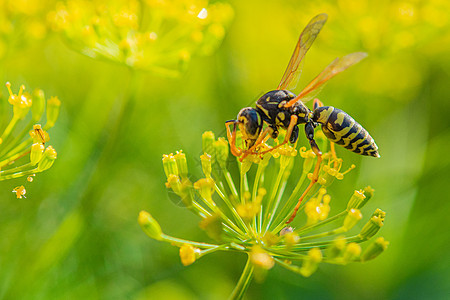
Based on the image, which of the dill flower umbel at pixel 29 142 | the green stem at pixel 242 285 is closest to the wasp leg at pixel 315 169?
the green stem at pixel 242 285

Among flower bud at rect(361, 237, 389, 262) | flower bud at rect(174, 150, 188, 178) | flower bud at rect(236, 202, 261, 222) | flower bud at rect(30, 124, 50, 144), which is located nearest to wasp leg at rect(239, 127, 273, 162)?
flower bud at rect(174, 150, 188, 178)

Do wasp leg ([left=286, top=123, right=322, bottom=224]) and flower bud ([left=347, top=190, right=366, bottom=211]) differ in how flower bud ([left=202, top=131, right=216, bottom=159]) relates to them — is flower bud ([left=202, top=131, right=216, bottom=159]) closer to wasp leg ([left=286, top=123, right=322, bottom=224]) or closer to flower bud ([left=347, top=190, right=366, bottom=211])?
wasp leg ([left=286, top=123, right=322, bottom=224])

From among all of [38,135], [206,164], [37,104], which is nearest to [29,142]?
[38,135]

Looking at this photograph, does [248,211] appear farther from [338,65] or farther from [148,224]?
[338,65]

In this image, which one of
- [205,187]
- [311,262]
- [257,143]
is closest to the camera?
[311,262]

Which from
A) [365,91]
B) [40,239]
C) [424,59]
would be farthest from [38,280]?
[424,59]

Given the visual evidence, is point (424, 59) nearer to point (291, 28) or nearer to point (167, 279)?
point (291, 28)
